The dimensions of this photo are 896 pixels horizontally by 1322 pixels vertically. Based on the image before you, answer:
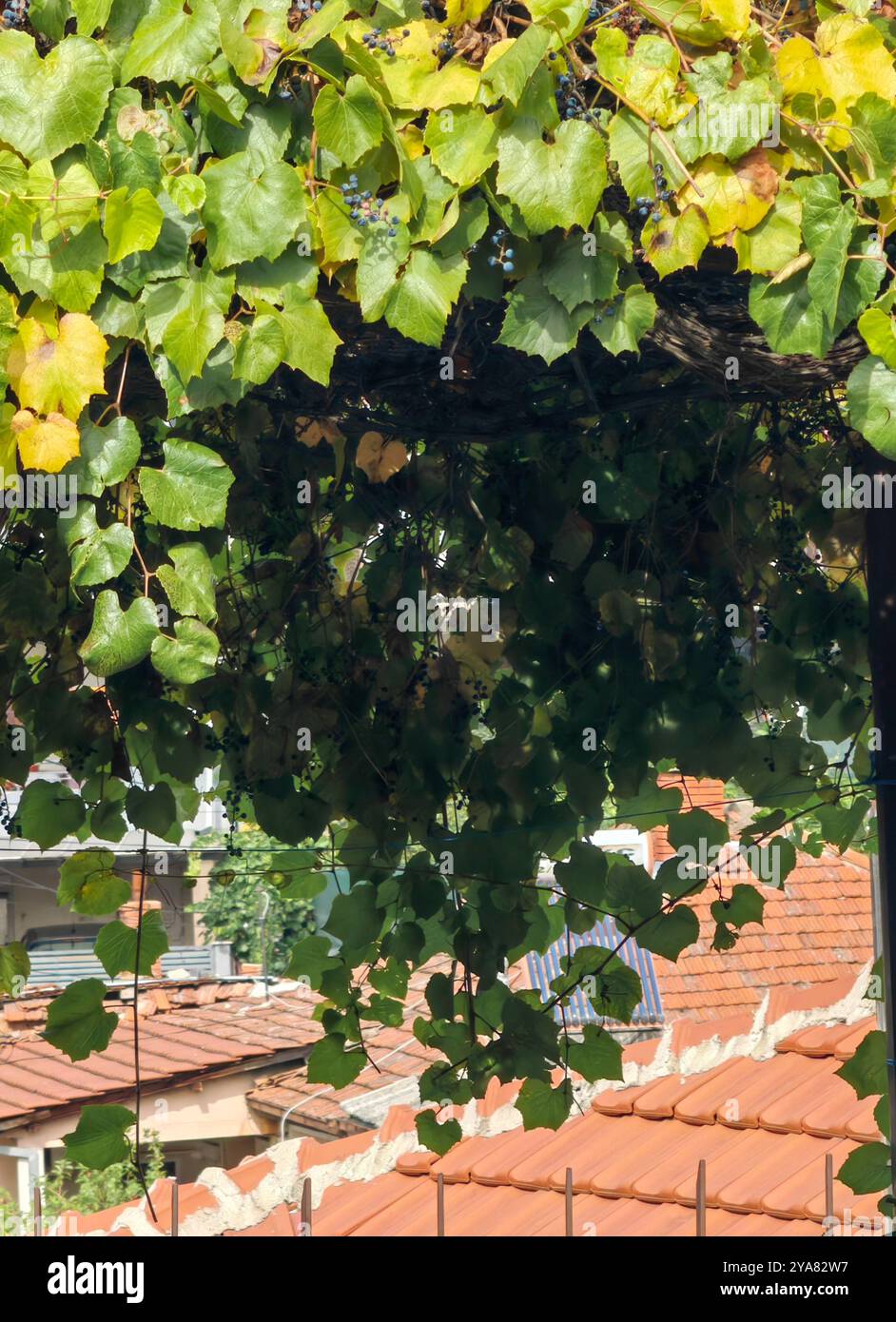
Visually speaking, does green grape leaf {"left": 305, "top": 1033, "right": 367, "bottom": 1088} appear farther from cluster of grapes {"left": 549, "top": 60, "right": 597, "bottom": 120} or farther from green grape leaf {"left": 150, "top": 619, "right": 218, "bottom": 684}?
cluster of grapes {"left": 549, "top": 60, "right": 597, "bottom": 120}

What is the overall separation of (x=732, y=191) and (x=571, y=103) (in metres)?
0.19

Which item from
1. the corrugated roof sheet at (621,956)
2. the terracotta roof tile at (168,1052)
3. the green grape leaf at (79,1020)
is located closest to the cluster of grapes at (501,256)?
the green grape leaf at (79,1020)

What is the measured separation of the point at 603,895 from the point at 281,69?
189cm

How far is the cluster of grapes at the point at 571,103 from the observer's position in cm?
151

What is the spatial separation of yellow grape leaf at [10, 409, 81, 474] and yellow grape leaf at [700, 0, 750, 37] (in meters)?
0.74

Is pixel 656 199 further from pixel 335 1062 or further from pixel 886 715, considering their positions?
pixel 335 1062

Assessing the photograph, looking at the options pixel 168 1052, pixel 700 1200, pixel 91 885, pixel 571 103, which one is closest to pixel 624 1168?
pixel 700 1200

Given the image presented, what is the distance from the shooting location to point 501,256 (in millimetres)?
1547

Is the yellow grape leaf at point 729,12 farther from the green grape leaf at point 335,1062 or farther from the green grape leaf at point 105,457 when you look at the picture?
the green grape leaf at point 335,1062

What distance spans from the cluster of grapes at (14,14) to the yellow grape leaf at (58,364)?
0.35 m

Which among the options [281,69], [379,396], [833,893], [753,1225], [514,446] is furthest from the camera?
[833,893]

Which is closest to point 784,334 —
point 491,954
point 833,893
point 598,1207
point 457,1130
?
point 491,954

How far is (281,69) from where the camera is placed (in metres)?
1.48
